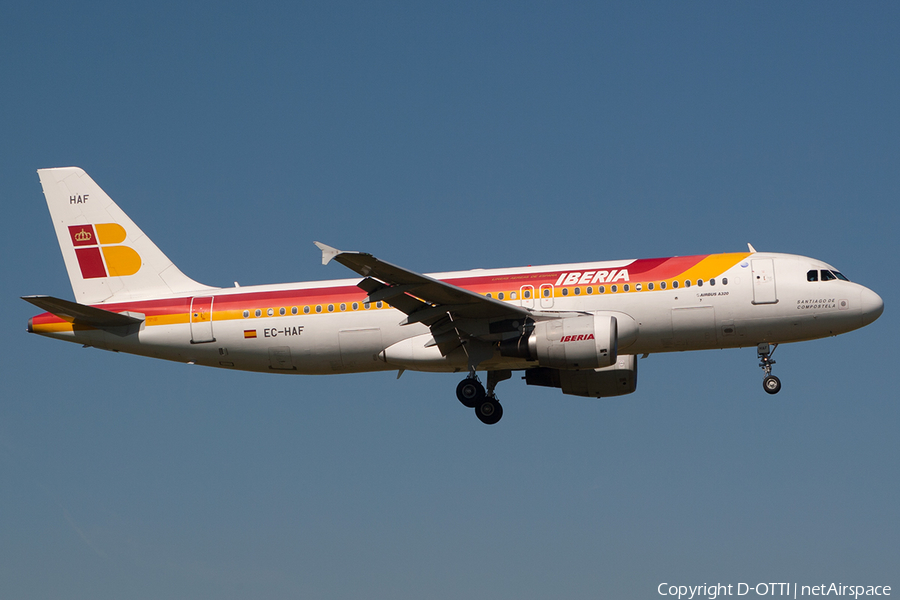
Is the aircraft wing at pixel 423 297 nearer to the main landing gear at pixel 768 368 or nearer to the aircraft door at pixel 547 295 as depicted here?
the aircraft door at pixel 547 295

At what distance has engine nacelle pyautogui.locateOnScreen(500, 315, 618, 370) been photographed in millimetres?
29375

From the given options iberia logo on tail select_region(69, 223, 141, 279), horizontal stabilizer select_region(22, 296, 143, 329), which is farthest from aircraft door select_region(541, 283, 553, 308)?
iberia logo on tail select_region(69, 223, 141, 279)

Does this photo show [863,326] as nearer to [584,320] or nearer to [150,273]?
[584,320]

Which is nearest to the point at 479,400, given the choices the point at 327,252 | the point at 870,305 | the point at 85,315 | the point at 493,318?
the point at 493,318

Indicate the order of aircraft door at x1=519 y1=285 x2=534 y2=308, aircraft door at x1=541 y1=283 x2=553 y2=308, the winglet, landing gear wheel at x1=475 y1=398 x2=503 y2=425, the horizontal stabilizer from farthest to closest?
landing gear wheel at x1=475 y1=398 x2=503 y2=425 < the horizontal stabilizer < aircraft door at x1=519 y1=285 x2=534 y2=308 < aircraft door at x1=541 y1=283 x2=553 y2=308 < the winglet

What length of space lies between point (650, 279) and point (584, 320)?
264cm

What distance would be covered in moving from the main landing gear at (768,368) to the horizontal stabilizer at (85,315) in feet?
64.9

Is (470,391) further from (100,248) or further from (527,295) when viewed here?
(100,248)

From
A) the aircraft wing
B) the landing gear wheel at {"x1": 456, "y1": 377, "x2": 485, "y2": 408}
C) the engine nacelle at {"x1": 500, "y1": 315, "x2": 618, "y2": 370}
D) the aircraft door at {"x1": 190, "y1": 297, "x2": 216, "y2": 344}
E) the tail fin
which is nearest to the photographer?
the aircraft wing

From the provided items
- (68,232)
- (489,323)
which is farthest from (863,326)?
(68,232)

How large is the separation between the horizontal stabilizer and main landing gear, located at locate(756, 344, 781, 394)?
64.9 ft

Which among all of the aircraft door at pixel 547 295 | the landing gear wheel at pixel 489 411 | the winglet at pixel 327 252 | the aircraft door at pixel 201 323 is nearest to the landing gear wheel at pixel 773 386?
the aircraft door at pixel 547 295

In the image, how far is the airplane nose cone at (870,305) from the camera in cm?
3078

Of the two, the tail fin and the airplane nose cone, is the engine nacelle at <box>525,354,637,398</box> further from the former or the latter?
the tail fin
